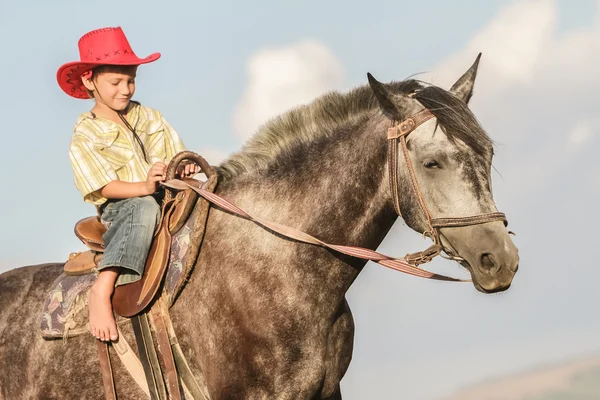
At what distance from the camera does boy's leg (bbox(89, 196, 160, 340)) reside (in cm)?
708

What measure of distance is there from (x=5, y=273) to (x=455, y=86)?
4608mm

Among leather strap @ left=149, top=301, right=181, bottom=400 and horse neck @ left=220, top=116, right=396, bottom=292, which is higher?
horse neck @ left=220, top=116, right=396, bottom=292

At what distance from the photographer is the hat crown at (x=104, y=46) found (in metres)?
7.61

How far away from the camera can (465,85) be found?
7.06 m

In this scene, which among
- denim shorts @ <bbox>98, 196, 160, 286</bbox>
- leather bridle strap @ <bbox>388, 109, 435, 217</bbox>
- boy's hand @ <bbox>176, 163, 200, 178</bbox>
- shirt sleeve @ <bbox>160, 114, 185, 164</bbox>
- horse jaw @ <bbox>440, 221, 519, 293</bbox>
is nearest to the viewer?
horse jaw @ <bbox>440, 221, 519, 293</bbox>

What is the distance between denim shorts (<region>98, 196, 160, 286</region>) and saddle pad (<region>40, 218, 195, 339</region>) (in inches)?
8.4

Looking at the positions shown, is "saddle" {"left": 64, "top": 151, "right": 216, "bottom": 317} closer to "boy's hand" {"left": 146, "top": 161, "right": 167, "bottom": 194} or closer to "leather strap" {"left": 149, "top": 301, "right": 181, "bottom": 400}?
"boy's hand" {"left": 146, "top": 161, "right": 167, "bottom": 194}

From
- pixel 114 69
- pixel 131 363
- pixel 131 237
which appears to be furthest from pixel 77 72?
pixel 131 363

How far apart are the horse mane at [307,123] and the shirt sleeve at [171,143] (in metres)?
0.74

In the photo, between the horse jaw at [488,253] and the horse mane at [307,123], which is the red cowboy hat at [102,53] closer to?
the horse mane at [307,123]

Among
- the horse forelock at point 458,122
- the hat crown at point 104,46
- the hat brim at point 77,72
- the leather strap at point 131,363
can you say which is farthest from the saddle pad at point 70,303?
the horse forelock at point 458,122

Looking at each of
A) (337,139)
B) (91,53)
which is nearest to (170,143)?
(91,53)

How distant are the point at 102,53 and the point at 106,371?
8.43 ft

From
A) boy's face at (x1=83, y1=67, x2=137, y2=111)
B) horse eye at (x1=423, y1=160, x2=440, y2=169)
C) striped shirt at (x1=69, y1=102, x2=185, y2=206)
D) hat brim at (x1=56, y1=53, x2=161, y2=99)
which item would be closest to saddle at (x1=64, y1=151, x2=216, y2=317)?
striped shirt at (x1=69, y1=102, x2=185, y2=206)
